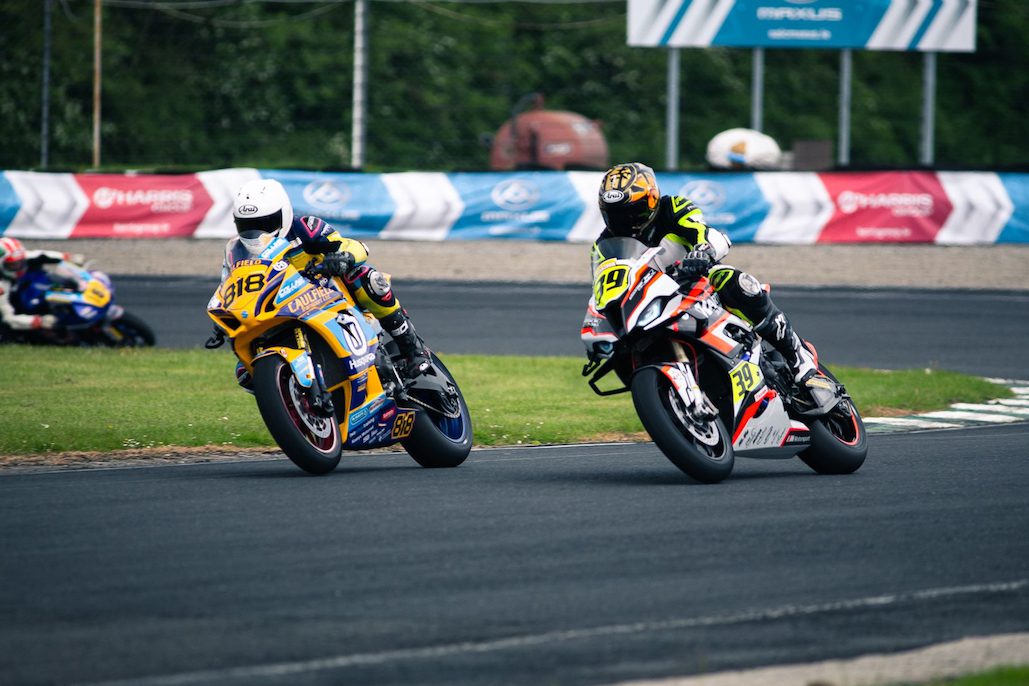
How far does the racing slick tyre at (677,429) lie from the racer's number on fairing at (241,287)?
2.02 meters

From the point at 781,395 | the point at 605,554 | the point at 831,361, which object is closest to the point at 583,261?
the point at 831,361

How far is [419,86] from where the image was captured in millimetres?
37812

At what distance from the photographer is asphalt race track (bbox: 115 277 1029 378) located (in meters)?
17.7

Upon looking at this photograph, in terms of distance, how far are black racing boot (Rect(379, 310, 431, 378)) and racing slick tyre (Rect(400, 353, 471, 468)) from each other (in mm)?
115

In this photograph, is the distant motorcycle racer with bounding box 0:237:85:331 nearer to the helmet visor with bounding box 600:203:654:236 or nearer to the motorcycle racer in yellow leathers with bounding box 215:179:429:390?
the motorcycle racer in yellow leathers with bounding box 215:179:429:390

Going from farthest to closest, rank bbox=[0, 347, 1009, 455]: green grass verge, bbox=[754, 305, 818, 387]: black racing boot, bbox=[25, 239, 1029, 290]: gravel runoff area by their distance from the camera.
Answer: bbox=[25, 239, 1029, 290]: gravel runoff area < bbox=[0, 347, 1009, 455]: green grass verge < bbox=[754, 305, 818, 387]: black racing boot

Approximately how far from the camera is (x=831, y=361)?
17.0 meters

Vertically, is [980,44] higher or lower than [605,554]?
higher

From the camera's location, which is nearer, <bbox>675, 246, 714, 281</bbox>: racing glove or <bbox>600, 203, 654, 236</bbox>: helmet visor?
<bbox>675, 246, 714, 281</bbox>: racing glove

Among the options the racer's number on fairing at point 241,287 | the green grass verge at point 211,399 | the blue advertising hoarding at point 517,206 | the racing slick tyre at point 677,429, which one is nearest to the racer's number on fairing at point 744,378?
the racing slick tyre at point 677,429

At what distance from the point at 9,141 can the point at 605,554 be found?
26407 mm

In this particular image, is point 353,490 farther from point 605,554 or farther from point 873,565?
point 873,565

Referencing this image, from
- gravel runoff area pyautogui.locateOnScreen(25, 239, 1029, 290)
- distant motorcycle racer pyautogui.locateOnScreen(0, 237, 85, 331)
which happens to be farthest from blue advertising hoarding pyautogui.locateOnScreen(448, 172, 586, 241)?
distant motorcycle racer pyautogui.locateOnScreen(0, 237, 85, 331)

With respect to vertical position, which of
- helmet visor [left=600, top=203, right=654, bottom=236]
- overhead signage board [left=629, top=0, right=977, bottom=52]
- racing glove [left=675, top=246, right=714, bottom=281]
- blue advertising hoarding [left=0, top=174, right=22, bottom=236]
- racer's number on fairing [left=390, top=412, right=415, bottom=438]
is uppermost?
overhead signage board [left=629, top=0, right=977, bottom=52]
